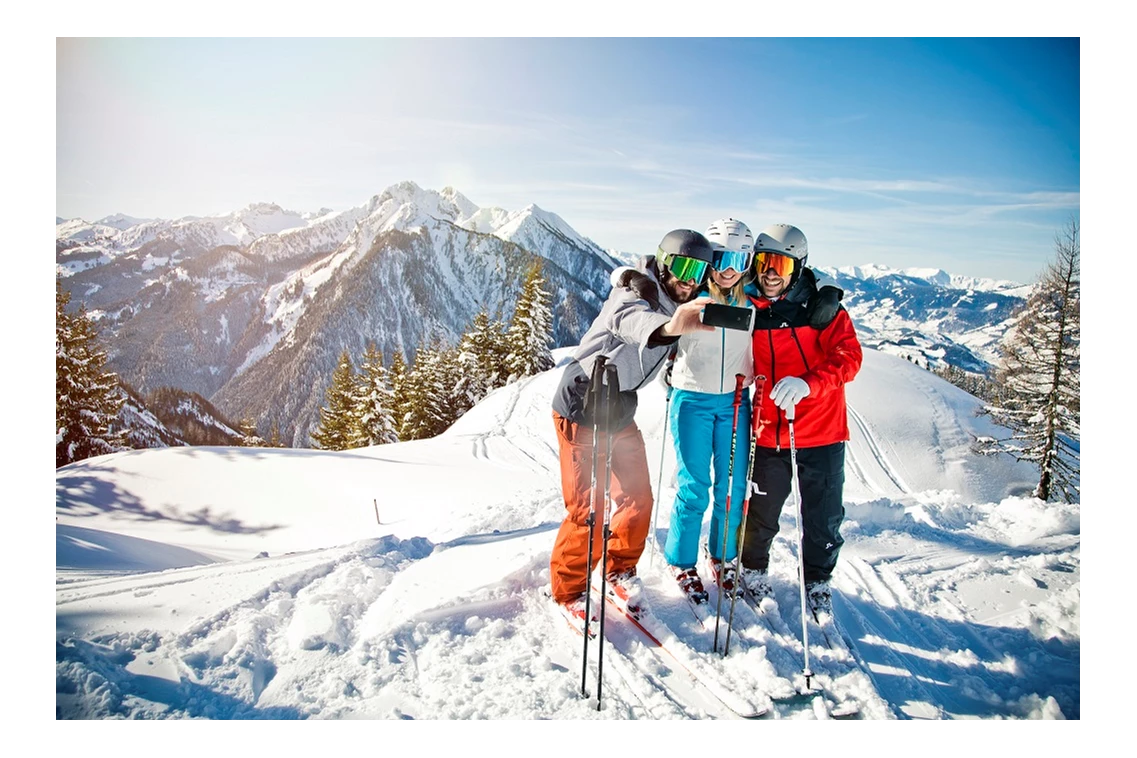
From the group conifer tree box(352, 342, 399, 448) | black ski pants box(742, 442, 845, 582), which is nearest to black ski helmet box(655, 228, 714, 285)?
black ski pants box(742, 442, 845, 582)

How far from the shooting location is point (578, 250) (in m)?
177

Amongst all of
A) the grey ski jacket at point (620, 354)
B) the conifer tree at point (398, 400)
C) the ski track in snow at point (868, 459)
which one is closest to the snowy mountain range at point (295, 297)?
the conifer tree at point (398, 400)

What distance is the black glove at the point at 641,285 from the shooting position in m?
3.25

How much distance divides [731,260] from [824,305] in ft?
2.27

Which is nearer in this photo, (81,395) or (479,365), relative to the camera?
(81,395)

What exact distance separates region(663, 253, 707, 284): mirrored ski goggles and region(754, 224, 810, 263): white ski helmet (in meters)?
0.50

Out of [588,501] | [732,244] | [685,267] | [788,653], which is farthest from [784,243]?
[788,653]

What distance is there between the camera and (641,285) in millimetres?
3260

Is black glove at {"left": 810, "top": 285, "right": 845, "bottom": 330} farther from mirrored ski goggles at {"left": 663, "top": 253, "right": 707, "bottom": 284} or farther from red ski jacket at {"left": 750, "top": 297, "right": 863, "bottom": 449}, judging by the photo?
mirrored ski goggles at {"left": 663, "top": 253, "right": 707, "bottom": 284}

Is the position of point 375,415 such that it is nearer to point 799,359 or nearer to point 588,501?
point 588,501

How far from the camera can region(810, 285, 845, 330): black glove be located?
3420 millimetres

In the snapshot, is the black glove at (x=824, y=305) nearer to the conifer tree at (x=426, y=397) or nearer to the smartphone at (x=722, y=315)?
the smartphone at (x=722, y=315)

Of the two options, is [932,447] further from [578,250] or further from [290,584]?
[578,250]
